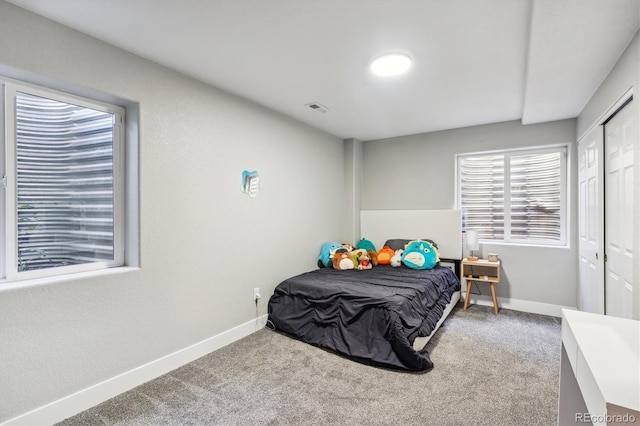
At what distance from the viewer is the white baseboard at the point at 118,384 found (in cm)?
180

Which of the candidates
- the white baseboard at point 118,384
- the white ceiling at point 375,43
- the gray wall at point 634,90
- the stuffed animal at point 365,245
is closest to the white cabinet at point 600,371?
the gray wall at point 634,90

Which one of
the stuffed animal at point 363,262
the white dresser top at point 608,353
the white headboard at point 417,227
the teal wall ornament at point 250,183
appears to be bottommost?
the stuffed animal at point 363,262

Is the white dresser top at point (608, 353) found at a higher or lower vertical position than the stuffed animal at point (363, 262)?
higher

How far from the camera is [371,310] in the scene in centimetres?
269

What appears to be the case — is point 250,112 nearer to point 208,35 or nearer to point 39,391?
point 208,35

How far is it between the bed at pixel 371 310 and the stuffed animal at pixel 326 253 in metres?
0.14

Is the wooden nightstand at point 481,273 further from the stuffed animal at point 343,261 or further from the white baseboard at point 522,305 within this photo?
the stuffed animal at point 343,261

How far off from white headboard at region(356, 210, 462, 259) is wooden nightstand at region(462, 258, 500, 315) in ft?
0.88

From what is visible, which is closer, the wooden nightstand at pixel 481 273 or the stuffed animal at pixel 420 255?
the wooden nightstand at pixel 481 273

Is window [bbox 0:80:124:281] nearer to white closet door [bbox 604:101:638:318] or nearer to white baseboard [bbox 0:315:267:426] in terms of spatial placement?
white baseboard [bbox 0:315:267:426]

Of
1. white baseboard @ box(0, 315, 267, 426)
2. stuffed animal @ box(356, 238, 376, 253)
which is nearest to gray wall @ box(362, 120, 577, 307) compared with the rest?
stuffed animal @ box(356, 238, 376, 253)

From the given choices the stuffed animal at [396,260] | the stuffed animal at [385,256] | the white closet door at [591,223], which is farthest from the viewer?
the stuffed animal at [385,256]

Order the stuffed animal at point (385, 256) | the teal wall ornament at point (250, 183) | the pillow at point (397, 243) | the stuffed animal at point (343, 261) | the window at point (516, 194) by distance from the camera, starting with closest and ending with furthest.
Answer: the teal wall ornament at point (250, 183), the window at point (516, 194), the stuffed animal at point (343, 261), the stuffed animal at point (385, 256), the pillow at point (397, 243)

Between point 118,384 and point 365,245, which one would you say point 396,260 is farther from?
point 118,384
